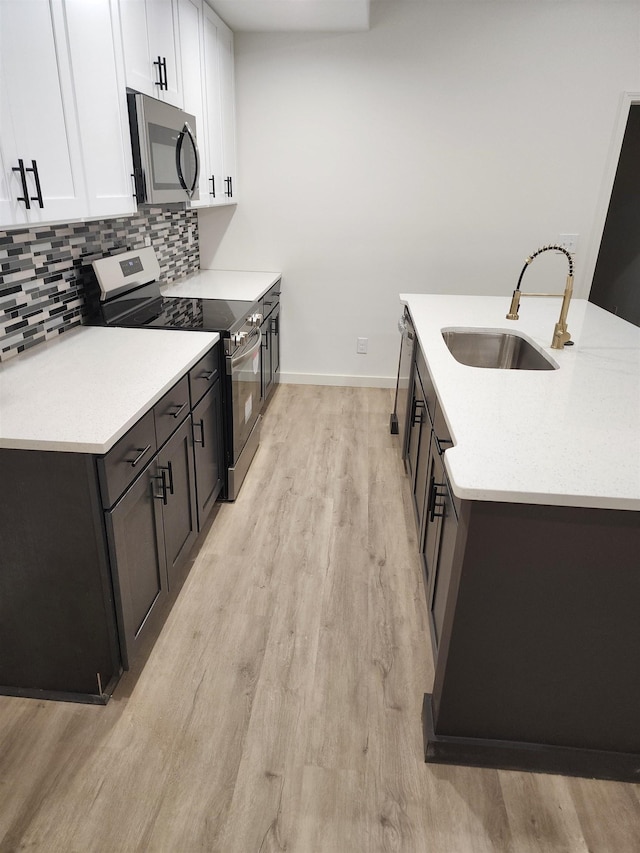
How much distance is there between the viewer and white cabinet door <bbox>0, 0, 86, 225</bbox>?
1.45m

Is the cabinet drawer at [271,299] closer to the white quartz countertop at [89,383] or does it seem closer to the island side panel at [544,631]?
the white quartz countertop at [89,383]

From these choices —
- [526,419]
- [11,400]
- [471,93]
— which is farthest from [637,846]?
[471,93]

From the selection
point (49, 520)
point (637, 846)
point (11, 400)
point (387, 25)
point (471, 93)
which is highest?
point (387, 25)

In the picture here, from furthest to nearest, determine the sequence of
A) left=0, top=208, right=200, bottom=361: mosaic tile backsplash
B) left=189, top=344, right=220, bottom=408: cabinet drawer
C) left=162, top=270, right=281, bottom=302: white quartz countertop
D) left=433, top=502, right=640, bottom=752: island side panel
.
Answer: left=162, top=270, right=281, bottom=302: white quartz countertop < left=189, top=344, right=220, bottom=408: cabinet drawer < left=0, top=208, right=200, bottom=361: mosaic tile backsplash < left=433, top=502, right=640, bottom=752: island side panel

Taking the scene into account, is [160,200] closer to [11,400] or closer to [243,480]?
[11,400]

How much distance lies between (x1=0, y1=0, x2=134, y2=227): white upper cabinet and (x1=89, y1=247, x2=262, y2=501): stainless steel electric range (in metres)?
0.55

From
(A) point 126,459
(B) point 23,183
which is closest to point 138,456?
(A) point 126,459

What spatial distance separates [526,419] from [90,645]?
140cm

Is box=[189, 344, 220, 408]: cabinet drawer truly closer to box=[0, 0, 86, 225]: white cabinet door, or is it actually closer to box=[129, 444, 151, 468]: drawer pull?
box=[129, 444, 151, 468]: drawer pull

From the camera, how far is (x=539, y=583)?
1.40 meters

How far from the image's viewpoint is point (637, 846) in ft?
4.62

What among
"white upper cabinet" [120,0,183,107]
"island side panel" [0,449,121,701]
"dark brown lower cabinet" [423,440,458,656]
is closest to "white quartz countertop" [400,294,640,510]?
"dark brown lower cabinet" [423,440,458,656]

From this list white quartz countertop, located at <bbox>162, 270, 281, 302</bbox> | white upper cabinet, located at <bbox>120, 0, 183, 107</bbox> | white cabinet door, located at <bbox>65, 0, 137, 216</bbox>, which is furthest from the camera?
white quartz countertop, located at <bbox>162, 270, 281, 302</bbox>

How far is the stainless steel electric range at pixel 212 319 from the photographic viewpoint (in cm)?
255
